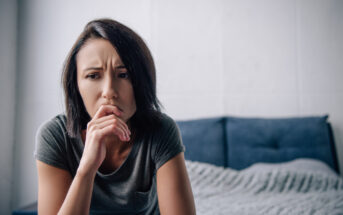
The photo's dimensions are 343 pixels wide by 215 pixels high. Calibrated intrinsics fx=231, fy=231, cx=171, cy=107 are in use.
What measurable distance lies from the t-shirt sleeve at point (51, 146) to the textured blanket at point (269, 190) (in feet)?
1.86

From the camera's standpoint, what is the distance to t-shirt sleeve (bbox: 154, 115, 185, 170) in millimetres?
722

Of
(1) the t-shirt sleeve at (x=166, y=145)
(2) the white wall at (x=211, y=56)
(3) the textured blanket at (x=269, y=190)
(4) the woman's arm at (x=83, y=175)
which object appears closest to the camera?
(4) the woman's arm at (x=83, y=175)

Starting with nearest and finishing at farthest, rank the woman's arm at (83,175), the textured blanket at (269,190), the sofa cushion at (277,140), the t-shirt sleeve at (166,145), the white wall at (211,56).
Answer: the woman's arm at (83,175) → the t-shirt sleeve at (166,145) → the textured blanket at (269,190) → the sofa cushion at (277,140) → the white wall at (211,56)

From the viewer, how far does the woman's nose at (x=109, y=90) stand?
0.65 m

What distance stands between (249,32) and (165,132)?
1.54 m

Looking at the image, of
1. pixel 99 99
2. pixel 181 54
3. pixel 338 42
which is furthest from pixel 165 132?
pixel 338 42

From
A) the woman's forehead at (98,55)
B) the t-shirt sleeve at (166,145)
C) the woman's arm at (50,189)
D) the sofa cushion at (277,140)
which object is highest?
the woman's forehead at (98,55)

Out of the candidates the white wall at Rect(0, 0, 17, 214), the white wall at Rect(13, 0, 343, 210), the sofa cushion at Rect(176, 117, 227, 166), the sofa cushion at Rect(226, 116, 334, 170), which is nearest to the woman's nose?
the sofa cushion at Rect(176, 117, 227, 166)

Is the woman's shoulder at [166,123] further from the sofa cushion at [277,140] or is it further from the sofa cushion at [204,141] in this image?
the sofa cushion at [277,140]

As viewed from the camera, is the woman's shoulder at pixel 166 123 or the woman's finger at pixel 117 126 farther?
the woman's shoulder at pixel 166 123

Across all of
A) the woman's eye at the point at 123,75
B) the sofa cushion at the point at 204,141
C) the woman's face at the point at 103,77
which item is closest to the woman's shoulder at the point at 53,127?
the woman's face at the point at 103,77

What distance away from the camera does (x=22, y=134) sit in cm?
203

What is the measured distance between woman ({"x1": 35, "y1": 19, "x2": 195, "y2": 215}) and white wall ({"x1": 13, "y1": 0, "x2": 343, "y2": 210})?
1234 millimetres

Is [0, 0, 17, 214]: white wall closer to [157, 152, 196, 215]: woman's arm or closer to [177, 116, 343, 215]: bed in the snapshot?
[177, 116, 343, 215]: bed
